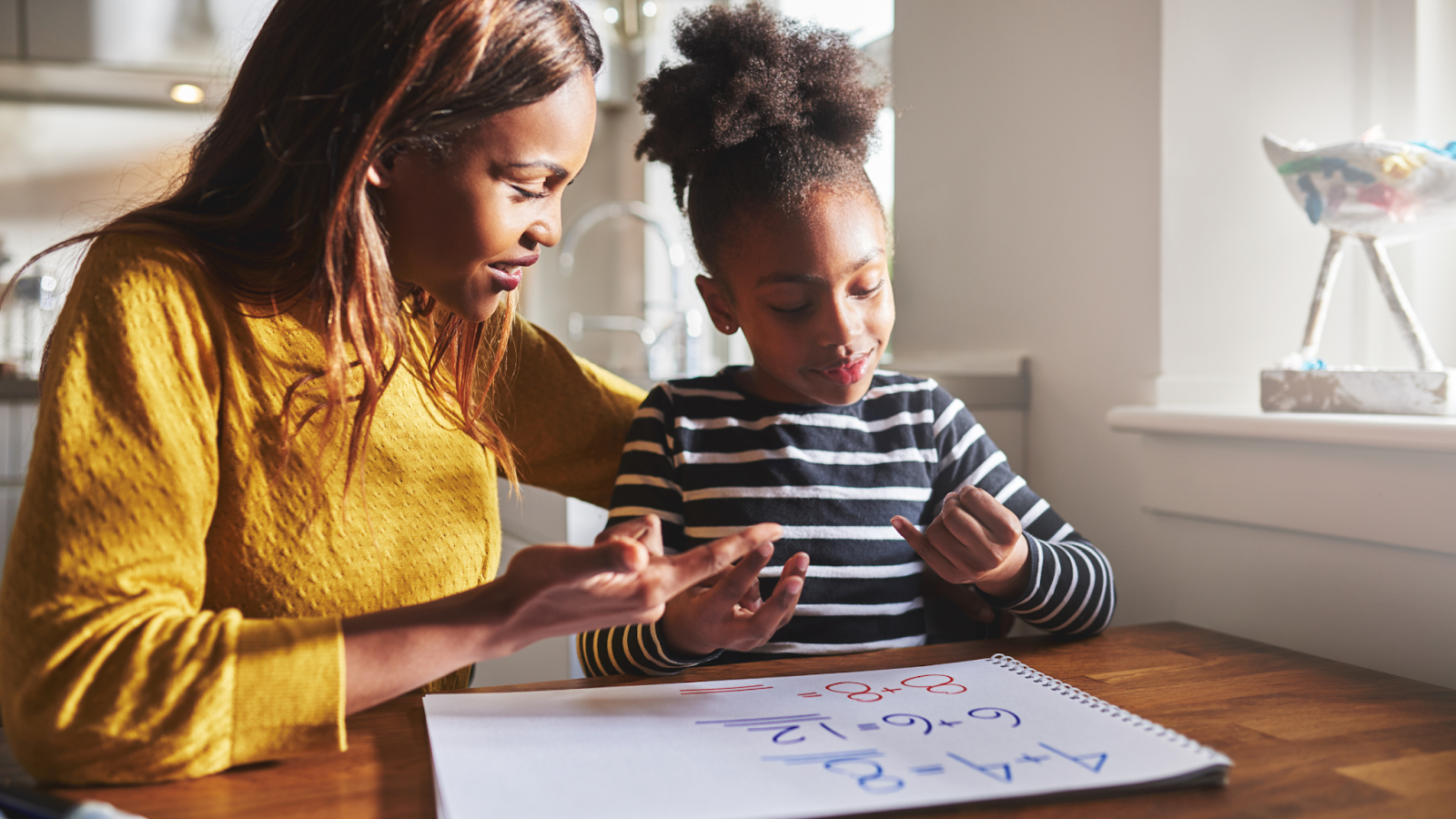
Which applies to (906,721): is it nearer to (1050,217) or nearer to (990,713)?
(990,713)

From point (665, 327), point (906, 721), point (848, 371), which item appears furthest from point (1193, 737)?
point (665, 327)

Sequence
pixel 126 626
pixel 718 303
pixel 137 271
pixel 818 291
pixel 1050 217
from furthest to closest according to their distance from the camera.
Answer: pixel 1050 217 → pixel 718 303 → pixel 818 291 → pixel 137 271 → pixel 126 626

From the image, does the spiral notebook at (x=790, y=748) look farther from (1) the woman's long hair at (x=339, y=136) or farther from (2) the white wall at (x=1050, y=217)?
(2) the white wall at (x=1050, y=217)

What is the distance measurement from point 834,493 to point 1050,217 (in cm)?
55

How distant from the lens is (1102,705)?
64cm

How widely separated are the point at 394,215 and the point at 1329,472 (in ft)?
2.56

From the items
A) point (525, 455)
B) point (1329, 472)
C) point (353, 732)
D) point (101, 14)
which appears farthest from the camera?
point (101, 14)

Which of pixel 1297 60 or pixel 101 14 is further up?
pixel 101 14

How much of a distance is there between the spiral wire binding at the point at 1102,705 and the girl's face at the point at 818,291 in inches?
10.5

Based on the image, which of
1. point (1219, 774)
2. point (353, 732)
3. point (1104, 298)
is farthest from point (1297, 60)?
point (353, 732)

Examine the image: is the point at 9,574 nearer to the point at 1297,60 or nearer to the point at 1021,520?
the point at 1021,520

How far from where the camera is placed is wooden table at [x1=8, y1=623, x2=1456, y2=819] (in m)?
0.51

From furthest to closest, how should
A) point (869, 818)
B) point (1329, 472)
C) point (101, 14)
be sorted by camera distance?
point (101, 14) < point (1329, 472) < point (869, 818)

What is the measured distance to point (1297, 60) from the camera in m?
1.14
